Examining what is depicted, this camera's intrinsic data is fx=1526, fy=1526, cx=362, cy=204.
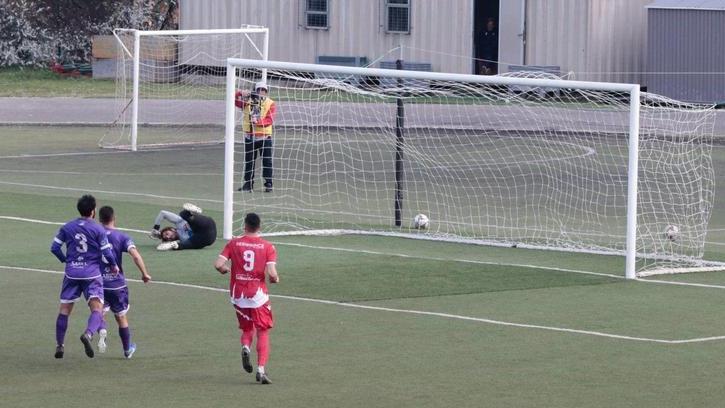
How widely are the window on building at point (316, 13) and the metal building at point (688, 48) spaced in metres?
10.7

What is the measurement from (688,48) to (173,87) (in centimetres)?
1531

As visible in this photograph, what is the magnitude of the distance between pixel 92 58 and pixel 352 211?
97.1 ft

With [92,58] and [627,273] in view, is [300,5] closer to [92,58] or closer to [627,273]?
[92,58]

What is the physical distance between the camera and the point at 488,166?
3047 cm

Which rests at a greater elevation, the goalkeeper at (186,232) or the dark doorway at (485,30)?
the dark doorway at (485,30)

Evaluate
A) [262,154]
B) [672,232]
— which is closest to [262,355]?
[672,232]

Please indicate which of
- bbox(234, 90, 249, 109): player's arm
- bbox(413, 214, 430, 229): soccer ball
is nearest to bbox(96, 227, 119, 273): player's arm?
bbox(413, 214, 430, 229): soccer ball

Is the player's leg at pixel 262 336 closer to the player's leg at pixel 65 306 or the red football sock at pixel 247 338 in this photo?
the red football sock at pixel 247 338

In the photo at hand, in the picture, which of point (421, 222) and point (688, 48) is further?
point (688, 48)

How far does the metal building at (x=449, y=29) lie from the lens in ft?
148

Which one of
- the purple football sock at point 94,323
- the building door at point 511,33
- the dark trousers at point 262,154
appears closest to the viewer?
the purple football sock at point 94,323

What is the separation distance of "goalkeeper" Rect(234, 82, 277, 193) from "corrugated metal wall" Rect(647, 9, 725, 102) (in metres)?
19.1

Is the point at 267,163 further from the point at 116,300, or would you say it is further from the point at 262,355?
the point at 262,355

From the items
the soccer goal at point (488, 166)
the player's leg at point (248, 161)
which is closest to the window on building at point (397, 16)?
the soccer goal at point (488, 166)
